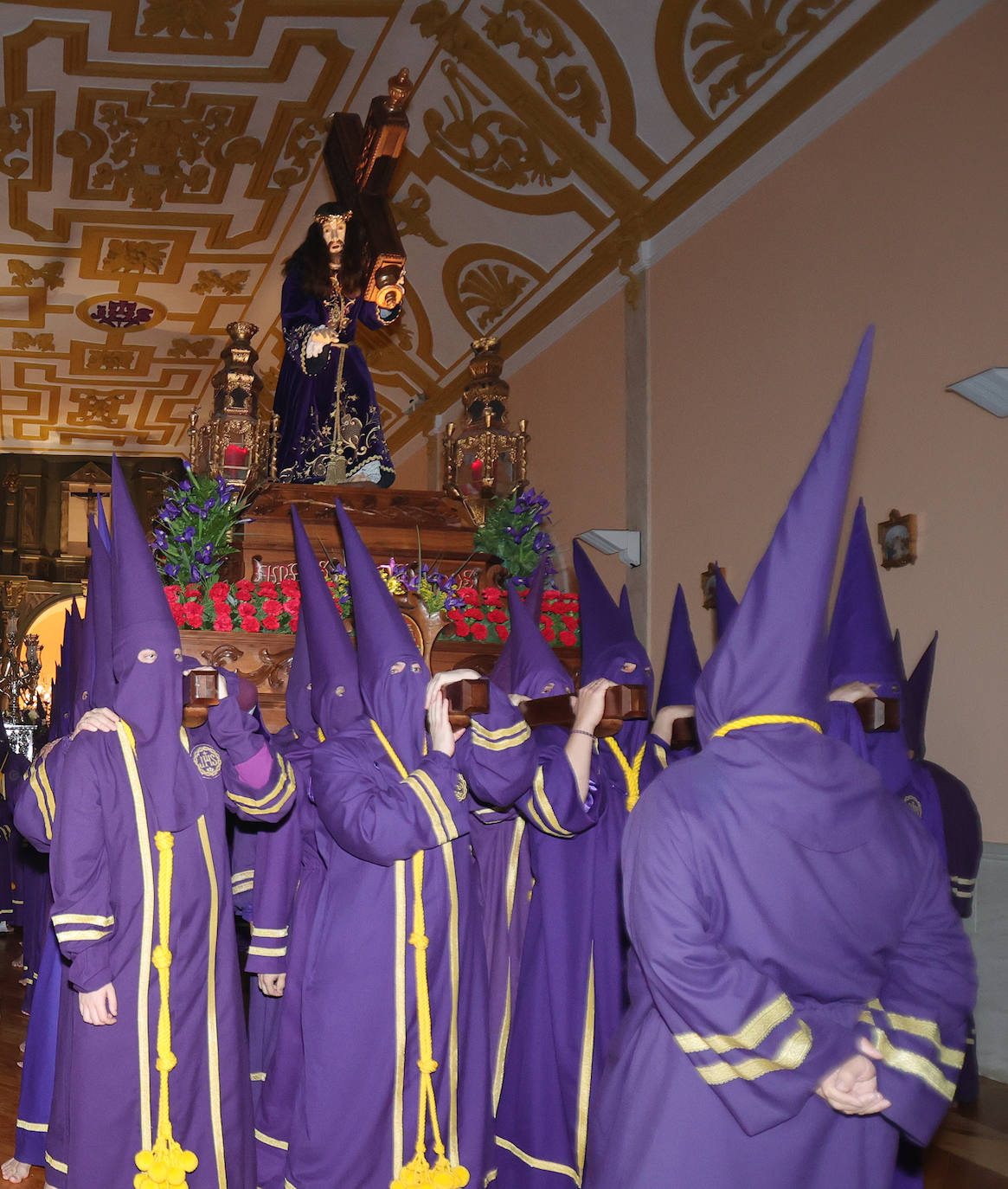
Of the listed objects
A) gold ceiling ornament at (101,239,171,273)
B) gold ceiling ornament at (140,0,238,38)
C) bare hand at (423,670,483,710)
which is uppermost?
gold ceiling ornament at (140,0,238,38)

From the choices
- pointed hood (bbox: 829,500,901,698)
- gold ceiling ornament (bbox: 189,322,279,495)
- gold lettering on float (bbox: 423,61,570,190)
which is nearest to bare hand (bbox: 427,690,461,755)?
pointed hood (bbox: 829,500,901,698)

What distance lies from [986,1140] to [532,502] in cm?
355

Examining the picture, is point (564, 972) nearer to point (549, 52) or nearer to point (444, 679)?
point (444, 679)

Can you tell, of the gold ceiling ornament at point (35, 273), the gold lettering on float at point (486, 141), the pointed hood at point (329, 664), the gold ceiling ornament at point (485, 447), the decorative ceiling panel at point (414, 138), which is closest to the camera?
the pointed hood at point (329, 664)

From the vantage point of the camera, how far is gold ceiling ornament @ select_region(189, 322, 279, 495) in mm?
6570

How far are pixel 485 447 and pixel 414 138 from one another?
404 cm

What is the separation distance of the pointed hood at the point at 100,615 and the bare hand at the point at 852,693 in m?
2.26

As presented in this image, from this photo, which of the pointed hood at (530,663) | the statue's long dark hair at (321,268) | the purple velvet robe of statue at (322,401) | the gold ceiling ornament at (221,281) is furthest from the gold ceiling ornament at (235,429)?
the gold ceiling ornament at (221,281)

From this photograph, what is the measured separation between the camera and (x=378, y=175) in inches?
316

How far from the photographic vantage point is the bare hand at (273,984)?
3.92 metres

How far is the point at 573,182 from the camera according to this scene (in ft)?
28.2

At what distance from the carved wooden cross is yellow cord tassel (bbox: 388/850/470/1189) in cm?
515

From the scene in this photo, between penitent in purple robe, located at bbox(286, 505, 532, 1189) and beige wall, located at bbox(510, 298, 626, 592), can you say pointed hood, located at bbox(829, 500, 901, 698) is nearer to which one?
penitent in purple robe, located at bbox(286, 505, 532, 1189)

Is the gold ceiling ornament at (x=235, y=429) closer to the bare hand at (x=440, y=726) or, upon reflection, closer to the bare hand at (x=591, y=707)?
the bare hand at (x=440, y=726)
